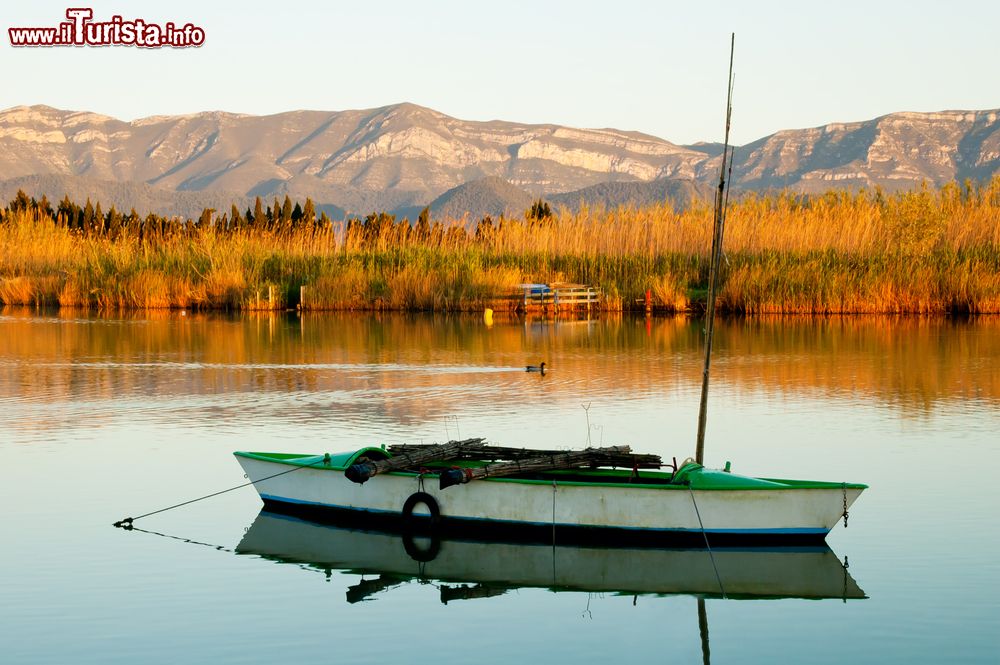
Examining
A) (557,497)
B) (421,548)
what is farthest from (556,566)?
(421,548)

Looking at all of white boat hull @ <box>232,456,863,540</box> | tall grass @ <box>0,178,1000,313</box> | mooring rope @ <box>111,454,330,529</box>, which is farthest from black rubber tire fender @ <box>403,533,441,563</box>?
tall grass @ <box>0,178,1000,313</box>

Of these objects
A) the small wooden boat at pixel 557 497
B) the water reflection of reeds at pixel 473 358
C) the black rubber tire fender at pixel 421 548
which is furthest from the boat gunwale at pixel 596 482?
the water reflection of reeds at pixel 473 358

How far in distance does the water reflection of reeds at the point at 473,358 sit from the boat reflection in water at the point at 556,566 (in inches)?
216

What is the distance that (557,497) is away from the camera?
10055 mm

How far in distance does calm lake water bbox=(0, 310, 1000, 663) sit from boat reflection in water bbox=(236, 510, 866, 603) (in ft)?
0.08

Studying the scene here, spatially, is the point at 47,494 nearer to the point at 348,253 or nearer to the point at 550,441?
the point at 550,441

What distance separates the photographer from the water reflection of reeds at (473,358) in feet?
60.1

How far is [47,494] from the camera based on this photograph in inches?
455

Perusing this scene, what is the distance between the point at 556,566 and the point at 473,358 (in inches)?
515

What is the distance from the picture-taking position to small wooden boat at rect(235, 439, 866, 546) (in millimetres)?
9812

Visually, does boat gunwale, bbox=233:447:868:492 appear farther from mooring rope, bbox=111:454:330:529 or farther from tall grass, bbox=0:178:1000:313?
tall grass, bbox=0:178:1000:313

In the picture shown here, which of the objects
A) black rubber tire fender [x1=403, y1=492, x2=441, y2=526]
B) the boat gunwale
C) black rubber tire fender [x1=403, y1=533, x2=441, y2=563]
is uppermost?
the boat gunwale

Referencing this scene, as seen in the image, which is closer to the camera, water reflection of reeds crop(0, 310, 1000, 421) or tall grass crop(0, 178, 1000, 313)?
water reflection of reeds crop(0, 310, 1000, 421)

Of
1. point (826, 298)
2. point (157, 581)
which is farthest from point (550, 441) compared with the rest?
point (826, 298)
